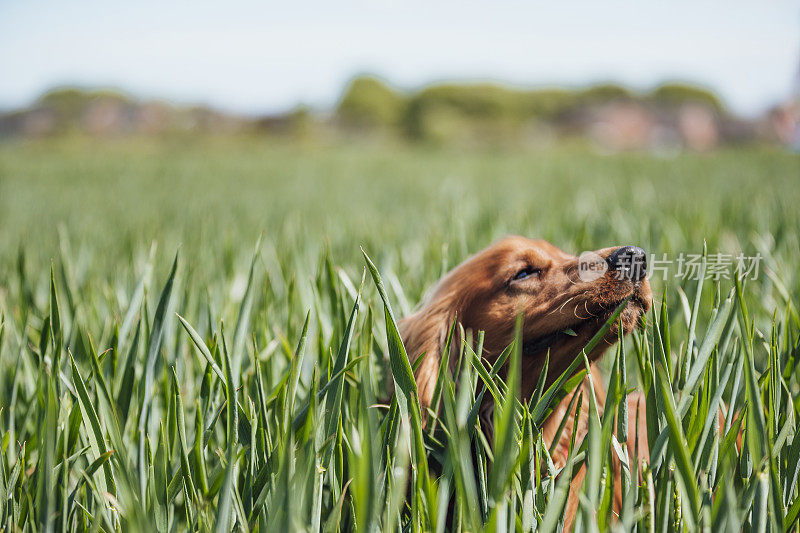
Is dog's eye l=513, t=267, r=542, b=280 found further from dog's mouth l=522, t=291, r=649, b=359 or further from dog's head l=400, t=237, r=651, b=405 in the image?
dog's mouth l=522, t=291, r=649, b=359

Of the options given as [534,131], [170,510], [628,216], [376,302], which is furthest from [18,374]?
[534,131]

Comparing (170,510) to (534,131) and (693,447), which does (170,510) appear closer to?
(693,447)

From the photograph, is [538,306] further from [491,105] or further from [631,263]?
[491,105]

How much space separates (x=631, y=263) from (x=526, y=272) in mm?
237

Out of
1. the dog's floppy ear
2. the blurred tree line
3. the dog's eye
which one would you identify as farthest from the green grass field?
the blurred tree line

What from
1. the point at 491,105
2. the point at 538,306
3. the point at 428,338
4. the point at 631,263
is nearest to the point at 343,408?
the point at 428,338

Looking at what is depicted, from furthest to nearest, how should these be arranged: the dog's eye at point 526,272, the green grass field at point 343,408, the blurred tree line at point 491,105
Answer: the blurred tree line at point 491,105
the dog's eye at point 526,272
the green grass field at point 343,408

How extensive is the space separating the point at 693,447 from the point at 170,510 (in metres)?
0.76

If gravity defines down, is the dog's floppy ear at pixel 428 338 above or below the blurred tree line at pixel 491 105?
below

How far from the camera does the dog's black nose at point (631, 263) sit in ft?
3.24

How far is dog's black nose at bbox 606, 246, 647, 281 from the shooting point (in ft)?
3.24

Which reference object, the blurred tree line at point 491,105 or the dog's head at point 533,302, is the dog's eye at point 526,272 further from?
the blurred tree line at point 491,105

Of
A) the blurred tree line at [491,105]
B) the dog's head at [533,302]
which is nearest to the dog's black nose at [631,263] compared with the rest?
the dog's head at [533,302]

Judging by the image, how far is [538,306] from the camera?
3.58 feet
